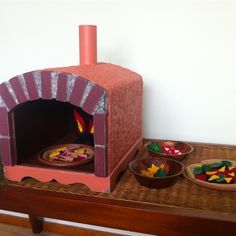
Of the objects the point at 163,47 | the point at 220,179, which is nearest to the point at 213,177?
the point at 220,179

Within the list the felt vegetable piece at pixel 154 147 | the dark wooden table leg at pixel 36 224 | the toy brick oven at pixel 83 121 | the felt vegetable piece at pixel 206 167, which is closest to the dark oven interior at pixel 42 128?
the toy brick oven at pixel 83 121

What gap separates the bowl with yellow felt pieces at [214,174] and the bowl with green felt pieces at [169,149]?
0.19ft

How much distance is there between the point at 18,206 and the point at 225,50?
0.86 m

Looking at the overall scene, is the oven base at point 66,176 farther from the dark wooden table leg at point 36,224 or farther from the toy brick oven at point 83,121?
the dark wooden table leg at point 36,224

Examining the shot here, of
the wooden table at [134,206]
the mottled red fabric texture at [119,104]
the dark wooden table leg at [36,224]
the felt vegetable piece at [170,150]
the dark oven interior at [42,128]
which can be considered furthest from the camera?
the dark wooden table leg at [36,224]

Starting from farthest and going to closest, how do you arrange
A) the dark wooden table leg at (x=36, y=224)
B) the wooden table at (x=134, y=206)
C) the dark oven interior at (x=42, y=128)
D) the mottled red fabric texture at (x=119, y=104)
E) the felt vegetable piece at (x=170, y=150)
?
the dark wooden table leg at (x=36, y=224) → the felt vegetable piece at (x=170, y=150) → the dark oven interior at (x=42, y=128) → the mottled red fabric texture at (x=119, y=104) → the wooden table at (x=134, y=206)

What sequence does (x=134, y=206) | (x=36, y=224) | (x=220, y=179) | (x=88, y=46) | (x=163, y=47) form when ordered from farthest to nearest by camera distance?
(x=36, y=224) → (x=163, y=47) → (x=88, y=46) → (x=220, y=179) → (x=134, y=206)

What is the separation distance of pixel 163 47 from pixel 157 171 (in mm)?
517

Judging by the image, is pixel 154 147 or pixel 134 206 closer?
pixel 134 206

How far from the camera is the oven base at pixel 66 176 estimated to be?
0.79 m

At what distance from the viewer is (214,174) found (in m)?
0.84

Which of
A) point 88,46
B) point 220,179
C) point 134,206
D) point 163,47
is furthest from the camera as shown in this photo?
point 163,47

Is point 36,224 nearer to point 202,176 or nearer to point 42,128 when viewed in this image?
point 42,128

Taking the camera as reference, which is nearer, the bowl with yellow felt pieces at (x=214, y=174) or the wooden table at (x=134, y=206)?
the wooden table at (x=134, y=206)
